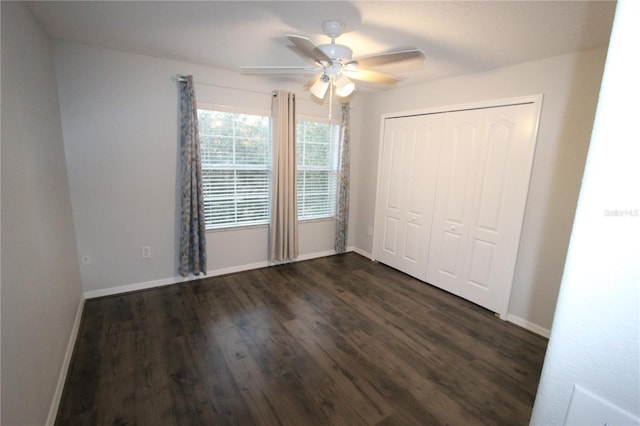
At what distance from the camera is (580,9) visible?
1679mm

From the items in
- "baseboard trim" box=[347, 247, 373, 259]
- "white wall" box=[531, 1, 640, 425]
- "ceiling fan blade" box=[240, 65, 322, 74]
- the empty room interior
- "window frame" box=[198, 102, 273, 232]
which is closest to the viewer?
"white wall" box=[531, 1, 640, 425]

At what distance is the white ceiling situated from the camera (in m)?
1.77

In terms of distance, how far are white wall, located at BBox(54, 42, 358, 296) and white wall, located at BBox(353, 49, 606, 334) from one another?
2.55m

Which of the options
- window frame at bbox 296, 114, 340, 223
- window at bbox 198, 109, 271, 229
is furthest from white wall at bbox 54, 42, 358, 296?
window frame at bbox 296, 114, 340, 223

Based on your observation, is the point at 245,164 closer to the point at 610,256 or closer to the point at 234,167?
the point at 234,167

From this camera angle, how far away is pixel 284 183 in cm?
371

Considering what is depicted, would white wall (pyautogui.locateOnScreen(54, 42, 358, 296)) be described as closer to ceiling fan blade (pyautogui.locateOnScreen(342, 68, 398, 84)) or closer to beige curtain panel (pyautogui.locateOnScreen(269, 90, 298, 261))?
beige curtain panel (pyautogui.locateOnScreen(269, 90, 298, 261))

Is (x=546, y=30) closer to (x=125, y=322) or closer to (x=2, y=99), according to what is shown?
(x=2, y=99)

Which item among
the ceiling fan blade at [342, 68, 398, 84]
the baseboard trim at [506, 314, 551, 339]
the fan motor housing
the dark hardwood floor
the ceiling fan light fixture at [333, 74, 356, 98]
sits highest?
the fan motor housing

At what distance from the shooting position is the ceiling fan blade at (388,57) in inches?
67.4

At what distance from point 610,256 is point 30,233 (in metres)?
2.41

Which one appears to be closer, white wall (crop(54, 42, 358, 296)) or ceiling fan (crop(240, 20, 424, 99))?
ceiling fan (crop(240, 20, 424, 99))

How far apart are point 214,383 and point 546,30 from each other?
3352 millimetres

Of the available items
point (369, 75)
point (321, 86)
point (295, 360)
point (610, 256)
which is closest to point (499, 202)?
point (369, 75)
